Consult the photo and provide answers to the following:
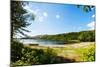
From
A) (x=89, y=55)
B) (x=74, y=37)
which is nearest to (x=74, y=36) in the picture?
(x=74, y=37)

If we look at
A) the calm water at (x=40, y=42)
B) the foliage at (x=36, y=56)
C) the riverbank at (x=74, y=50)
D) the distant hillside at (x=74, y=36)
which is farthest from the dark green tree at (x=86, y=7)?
the foliage at (x=36, y=56)

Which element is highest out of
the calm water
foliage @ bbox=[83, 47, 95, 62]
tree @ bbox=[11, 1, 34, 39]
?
tree @ bbox=[11, 1, 34, 39]

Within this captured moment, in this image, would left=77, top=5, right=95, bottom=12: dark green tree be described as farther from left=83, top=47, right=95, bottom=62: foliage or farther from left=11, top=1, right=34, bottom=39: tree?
left=11, top=1, right=34, bottom=39: tree

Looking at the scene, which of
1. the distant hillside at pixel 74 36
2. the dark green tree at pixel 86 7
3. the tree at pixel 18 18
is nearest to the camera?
the tree at pixel 18 18

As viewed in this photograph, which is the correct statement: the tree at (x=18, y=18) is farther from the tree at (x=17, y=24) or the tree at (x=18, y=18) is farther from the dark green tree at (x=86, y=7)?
the dark green tree at (x=86, y=7)

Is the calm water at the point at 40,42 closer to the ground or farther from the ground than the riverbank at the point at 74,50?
farther from the ground

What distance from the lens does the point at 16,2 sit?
2.41m

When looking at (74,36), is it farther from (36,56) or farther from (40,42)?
(36,56)

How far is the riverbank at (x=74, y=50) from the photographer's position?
2.61 meters

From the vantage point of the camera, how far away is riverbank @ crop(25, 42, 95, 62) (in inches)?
103


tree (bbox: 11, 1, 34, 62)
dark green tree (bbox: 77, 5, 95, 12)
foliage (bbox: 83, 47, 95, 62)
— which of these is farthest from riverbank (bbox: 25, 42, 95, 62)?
dark green tree (bbox: 77, 5, 95, 12)
